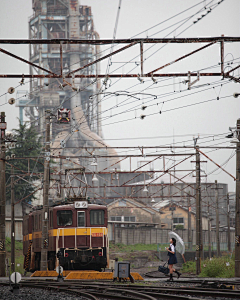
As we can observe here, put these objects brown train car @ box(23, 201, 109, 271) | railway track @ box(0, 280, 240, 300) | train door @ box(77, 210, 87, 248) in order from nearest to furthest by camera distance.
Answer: railway track @ box(0, 280, 240, 300)
brown train car @ box(23, 201, 109, 271)
train door @ box(77, 210, 87, 248)

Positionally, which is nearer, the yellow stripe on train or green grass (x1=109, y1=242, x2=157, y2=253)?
the yellow stripe on train

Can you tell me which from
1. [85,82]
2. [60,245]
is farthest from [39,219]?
[85,82]

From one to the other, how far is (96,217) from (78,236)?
3.90 ft

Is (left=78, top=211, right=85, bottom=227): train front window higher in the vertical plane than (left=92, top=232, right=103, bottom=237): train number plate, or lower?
higher

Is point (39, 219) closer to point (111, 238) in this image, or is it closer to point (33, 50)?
point (111, 238)

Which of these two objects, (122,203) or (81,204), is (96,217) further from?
(122,203)

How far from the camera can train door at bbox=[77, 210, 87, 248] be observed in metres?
21.3

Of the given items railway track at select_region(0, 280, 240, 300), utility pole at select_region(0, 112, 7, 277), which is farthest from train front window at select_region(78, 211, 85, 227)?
railway track at select_region(0, 280, 240, 300)

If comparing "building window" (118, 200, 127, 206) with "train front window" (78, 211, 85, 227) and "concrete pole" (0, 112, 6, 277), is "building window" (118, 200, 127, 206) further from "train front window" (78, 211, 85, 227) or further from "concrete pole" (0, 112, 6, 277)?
"train front window" (78, 211, 85, 227)

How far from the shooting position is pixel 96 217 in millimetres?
21922

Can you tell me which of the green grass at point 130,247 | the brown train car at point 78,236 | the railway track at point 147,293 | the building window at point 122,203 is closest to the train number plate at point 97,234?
the brown train car at point 78,236

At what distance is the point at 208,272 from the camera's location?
73.8 feet

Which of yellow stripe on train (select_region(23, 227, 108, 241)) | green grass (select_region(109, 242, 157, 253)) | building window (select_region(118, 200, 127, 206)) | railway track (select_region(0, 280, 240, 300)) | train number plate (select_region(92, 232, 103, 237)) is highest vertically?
building window (select_region(118, 200, 127, 206))

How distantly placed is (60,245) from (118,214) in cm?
3968
